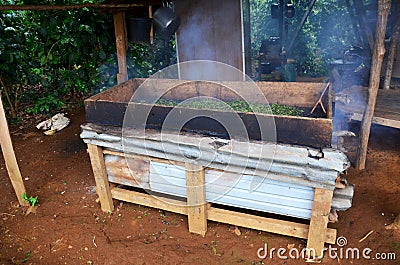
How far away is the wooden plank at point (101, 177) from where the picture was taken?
9.95 ft

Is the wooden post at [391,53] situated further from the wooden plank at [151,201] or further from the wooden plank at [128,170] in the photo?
the wooden plank at [128,170]

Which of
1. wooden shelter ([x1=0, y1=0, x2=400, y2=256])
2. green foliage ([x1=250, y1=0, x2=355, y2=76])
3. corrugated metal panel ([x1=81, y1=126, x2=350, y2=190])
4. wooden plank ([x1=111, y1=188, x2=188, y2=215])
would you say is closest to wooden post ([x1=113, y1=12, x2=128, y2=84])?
wooden shelter ([x1=0, y1=0, x2=400, y2=256])

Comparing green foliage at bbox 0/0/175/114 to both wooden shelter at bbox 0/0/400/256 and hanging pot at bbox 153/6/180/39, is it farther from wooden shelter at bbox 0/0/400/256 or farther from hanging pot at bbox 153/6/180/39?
hanging pot at bbox 153/6/180/39

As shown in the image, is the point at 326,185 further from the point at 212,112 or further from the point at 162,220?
the point at 162,220

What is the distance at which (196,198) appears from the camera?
109 inches

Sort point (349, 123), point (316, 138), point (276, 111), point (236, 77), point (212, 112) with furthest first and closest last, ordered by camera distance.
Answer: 1. point (236, 77)
2. point (349, 123)
3. point (276, 111)
4. point (212, 112)
5. point (316, 138)

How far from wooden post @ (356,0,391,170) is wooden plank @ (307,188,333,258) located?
1.57 m

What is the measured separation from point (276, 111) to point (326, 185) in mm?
772

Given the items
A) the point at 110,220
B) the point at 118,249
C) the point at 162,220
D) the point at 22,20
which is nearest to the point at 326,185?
the point at 162,220

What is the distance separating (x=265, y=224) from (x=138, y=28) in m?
2.72

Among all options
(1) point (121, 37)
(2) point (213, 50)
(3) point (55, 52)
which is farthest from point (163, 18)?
(3) point (55, 52)

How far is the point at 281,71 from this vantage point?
6.25m

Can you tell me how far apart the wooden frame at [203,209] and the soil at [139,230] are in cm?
16

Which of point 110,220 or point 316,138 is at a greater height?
point 316,138
